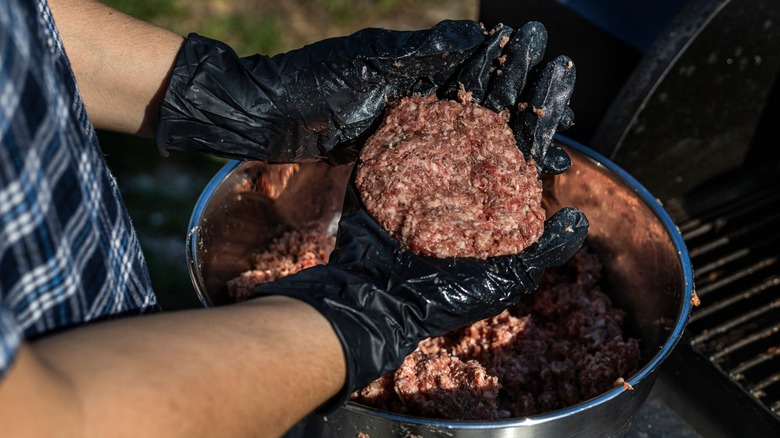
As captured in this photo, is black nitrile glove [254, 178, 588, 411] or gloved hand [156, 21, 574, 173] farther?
gloved hand [156, 21, 574, 173]

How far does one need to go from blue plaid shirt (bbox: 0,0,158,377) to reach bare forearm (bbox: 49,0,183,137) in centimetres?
59

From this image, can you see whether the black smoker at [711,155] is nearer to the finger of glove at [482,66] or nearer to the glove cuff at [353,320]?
the finger of glove at [482,66]

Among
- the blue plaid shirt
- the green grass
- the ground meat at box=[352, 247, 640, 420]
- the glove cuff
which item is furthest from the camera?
the green grass

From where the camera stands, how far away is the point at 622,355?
8.13 ft

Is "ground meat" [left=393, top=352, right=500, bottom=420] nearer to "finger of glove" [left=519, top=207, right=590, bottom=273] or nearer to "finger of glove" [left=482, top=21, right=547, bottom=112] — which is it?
"finger of glove" [left=519, top=207, right=590, bottom=273]

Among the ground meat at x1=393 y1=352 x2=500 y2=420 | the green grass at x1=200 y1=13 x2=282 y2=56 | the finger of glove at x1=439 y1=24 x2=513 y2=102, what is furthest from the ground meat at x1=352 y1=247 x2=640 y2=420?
the green grass at x1=200 y1=13 x2=282 y2=56

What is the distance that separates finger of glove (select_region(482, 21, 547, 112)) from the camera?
7.89 feet

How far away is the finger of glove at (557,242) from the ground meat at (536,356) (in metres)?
0.43

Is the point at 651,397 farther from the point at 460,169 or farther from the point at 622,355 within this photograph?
the point at 460,169

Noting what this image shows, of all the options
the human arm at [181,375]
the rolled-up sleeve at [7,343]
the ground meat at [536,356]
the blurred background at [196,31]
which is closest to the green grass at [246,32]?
the blurred background at [196,31]

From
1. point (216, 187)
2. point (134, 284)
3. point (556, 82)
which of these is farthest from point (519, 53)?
point (134, 284)

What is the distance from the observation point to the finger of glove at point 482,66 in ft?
8.02

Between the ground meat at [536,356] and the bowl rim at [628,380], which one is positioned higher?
the bowl rim at [628,380]

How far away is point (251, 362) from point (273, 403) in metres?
0.11
